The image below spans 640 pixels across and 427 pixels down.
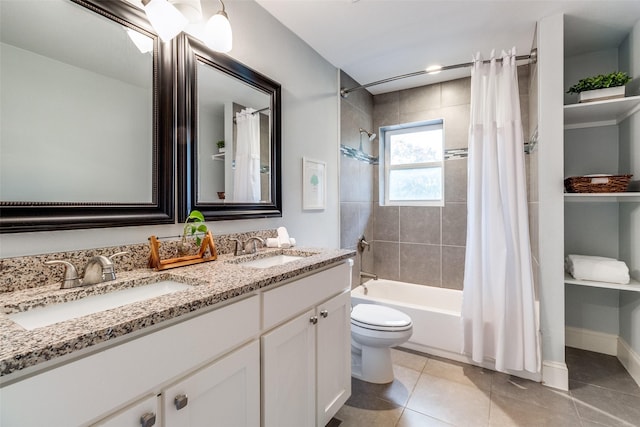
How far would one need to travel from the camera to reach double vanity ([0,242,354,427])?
1.94ft

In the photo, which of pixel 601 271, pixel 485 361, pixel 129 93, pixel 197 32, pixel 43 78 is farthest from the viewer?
pixel 485 361

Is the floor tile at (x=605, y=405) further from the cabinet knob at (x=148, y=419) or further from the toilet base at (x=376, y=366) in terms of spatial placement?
the cabinet knob at (x=148, y=419)

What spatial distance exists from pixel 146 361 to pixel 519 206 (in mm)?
2199

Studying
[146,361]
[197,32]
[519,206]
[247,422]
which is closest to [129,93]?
[197,32]

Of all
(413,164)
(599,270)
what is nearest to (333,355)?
(599,270)

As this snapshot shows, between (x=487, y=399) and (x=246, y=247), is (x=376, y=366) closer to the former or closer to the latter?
(x=487, y=399)

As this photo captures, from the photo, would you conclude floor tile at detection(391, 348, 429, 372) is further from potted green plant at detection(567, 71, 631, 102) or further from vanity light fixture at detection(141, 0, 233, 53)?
vanity light fixture at detection(141, 0, 233, 53)

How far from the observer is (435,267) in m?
3.01

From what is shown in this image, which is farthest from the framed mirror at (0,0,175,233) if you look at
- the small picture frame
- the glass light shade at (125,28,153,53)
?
the small picture frame

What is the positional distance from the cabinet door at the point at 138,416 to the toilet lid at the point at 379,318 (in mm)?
1433

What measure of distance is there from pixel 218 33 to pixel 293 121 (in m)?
0.82

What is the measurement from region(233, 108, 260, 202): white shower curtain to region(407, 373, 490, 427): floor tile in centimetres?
158

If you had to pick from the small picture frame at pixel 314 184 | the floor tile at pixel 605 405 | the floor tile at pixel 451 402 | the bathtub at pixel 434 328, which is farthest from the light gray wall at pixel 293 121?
the floor tile at pixel 605 405

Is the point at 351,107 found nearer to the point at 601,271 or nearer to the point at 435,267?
the point at 435,267
